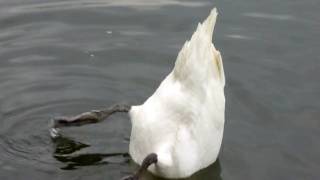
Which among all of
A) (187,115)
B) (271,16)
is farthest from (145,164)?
(271,16)

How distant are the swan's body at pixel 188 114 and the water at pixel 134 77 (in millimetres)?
413

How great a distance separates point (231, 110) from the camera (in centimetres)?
858

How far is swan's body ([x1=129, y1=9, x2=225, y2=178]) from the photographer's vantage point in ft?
23.1

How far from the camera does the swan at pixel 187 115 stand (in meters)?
7.03

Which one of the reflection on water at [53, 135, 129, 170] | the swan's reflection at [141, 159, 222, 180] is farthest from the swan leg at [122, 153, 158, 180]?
the reflection on water at [53, 135, 129, 170]

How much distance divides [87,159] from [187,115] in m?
1.21

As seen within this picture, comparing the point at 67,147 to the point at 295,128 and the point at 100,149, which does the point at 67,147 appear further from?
the point at 295,128

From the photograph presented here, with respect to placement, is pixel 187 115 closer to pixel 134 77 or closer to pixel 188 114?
pixel 188 114

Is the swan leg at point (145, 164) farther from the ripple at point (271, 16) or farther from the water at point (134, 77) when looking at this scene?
the ripple at point (271, 16)

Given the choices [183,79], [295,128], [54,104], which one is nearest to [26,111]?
[54,104]

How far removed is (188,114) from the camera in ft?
23.4

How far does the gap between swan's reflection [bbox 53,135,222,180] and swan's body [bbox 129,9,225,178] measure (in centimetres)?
35

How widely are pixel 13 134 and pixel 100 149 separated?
0.88 metres

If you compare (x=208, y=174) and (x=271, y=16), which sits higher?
(x=271, y=16)
